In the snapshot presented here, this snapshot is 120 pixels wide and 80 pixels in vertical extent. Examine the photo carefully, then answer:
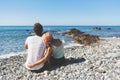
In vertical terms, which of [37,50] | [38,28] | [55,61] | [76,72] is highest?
[38,28]

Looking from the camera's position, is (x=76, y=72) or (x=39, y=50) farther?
(x=39, y=50)

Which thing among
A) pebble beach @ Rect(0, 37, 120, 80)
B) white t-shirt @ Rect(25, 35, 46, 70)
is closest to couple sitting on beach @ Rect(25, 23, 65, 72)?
white t-shirt @ Rect(25, 35, 46, 70)

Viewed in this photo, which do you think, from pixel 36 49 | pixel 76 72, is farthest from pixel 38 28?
pixel 76 72

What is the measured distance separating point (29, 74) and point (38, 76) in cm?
43

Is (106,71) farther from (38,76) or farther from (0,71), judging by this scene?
(0,71)

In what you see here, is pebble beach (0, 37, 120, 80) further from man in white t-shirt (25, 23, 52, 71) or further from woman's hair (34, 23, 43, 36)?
woman's hair (34, 23, 43, 36)

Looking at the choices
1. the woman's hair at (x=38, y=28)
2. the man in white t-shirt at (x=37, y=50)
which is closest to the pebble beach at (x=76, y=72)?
the man in white t-shirt at (x=37, y=50)

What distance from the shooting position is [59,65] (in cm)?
977

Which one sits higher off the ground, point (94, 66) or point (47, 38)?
point (47, 38)

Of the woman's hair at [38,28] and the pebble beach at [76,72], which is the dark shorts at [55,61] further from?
the woman's hair at [38,28]

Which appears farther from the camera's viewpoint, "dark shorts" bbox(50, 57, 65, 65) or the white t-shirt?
"dark shorts" bbox(50, 57, 65, 65)

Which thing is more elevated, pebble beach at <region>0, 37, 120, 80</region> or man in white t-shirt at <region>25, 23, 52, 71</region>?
man in white t-shirt at <region>25, 23, 52, 71</region>

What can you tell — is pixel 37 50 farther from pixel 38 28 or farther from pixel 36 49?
pixel 38 28

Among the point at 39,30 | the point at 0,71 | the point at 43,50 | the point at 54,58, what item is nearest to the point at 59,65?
the point at 54,58
